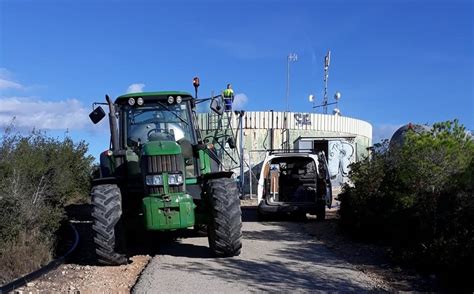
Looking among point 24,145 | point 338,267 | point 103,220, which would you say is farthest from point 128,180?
point 24,145

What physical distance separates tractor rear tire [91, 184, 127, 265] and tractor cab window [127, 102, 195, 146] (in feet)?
5.31

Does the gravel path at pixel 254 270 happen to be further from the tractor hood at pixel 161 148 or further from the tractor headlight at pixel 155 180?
the tractor hood at pixel 161 148

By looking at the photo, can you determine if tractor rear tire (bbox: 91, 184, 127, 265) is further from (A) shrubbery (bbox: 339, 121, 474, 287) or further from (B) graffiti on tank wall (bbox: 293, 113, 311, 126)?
(B) graffiti on tank wall (bbox: 293, 113, 311, 126)

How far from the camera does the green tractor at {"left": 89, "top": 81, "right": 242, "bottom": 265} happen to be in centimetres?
817

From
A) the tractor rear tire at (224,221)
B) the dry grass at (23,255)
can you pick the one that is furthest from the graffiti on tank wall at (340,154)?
the dry grass at (23,255)

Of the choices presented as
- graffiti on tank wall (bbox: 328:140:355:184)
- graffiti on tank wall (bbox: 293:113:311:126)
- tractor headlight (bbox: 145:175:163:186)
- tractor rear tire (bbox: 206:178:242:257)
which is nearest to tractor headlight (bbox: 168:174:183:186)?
tractor headlight (bbox: 145:175:163:186)

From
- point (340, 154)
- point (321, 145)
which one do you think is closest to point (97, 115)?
point (340, 154)

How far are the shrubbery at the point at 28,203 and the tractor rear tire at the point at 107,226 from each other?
1.49 meters

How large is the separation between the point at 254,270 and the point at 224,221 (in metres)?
0.98

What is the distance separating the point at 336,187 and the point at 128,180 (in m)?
15.9

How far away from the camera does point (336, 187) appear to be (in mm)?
23812

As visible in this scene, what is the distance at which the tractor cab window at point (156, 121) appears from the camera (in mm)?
9750

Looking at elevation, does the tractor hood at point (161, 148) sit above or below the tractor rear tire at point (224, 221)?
above

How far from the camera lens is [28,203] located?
10727 millimetres
